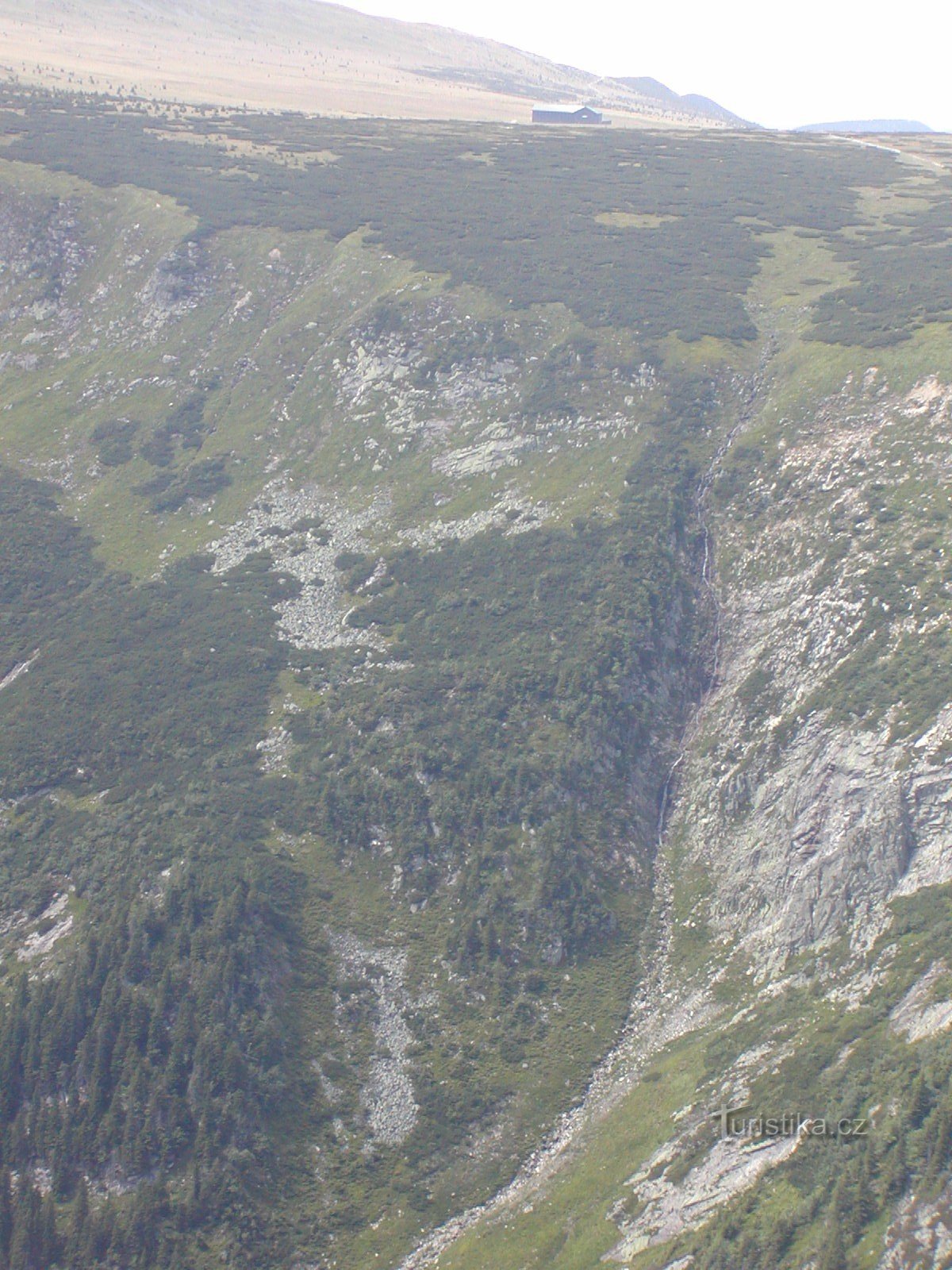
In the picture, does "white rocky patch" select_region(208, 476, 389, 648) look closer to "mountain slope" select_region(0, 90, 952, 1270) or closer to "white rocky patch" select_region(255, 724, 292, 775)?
"mountain slope" select_region(0, 90, 952, 1270)

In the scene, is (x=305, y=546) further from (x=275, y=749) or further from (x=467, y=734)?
(x=467, y=734)

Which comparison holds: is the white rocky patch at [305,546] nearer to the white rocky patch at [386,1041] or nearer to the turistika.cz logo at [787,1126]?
the white rocky patch at [386,1041]

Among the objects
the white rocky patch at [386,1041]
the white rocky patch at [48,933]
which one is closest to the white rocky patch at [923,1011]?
the white rocky patch at [386,1041]

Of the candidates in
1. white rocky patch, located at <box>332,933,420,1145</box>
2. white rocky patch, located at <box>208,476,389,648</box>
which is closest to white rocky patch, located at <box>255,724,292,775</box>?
white rocky patch, located at <box>208,476,389,648</box>

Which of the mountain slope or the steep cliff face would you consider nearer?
the mountain slope

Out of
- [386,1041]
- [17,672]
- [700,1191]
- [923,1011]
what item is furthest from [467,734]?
[17,672]
